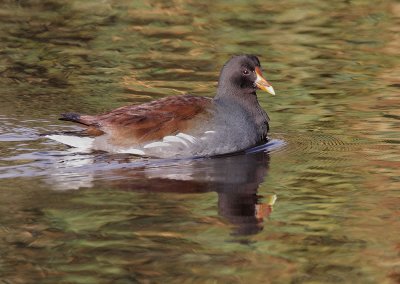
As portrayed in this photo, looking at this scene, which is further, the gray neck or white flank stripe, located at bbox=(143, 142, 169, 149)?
the gray neck

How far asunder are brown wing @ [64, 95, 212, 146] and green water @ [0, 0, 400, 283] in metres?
0.26

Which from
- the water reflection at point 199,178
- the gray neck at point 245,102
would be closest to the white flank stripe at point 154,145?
the water reflection at point 199,178

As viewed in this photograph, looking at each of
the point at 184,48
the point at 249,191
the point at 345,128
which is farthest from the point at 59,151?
the point at 184,48

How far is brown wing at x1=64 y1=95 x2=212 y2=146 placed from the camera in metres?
9.39

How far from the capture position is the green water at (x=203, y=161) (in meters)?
6.55

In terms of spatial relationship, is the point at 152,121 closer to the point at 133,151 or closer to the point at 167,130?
the point at 167,130

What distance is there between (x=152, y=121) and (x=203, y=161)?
59cm

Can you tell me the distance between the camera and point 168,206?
760 cm

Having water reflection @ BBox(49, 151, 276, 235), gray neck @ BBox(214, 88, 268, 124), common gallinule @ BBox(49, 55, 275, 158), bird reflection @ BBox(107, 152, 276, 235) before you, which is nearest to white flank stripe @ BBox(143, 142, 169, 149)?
common gallinule @ BBox(49, 55, 275, 158)

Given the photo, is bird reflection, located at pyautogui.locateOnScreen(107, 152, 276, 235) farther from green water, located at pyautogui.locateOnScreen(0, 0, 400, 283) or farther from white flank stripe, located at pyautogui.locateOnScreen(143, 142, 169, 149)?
white flank stripe, located at pyautogui.locateOnScreen(143, 142, 169, 149)

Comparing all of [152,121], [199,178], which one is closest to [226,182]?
[199,178]

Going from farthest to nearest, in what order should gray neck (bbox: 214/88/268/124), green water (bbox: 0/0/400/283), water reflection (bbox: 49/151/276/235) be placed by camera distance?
1. gray neck (bbox: 214/88/268/124)
2. water reflection (bbox: 49/151/276/235)
3. green water (bbox: 0/0/400/283)

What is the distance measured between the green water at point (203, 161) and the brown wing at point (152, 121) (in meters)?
0.26

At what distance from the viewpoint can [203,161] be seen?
30.4ft
